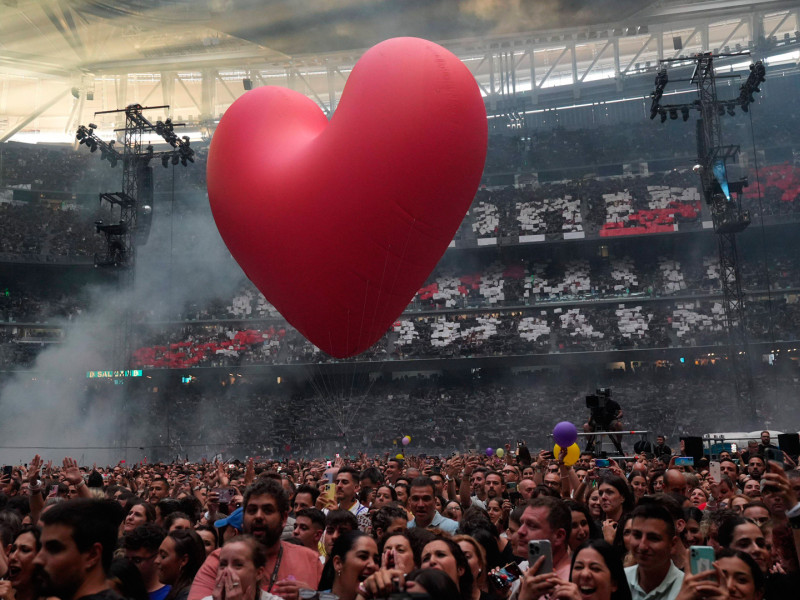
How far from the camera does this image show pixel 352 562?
4.16 metres

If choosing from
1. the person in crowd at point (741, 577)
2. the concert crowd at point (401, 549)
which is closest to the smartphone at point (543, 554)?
the concert crowd at point (401, 549)

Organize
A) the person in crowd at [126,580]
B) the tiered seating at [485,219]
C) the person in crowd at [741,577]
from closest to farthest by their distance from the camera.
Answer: the person in crowd at [741,577]
the person in crowd at [126,580]
the tiered seating at [485,219]

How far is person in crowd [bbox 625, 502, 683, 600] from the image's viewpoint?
409 centimetres

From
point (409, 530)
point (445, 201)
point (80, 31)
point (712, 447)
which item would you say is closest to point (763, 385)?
point (712, 447)

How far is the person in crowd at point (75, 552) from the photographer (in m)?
3.25

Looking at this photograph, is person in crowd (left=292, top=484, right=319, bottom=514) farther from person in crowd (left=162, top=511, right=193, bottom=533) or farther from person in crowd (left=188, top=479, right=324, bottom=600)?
person in crowd (left=188, top=479, right=324, bottom=600)

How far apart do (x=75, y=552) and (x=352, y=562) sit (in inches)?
61.0

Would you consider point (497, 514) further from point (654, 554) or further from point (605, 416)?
point (605, 416)

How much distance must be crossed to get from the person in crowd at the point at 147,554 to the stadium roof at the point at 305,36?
3436cm

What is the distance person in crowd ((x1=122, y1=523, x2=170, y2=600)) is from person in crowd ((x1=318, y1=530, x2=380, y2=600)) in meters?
1.14

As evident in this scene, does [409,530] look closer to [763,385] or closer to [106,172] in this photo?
[763,385]

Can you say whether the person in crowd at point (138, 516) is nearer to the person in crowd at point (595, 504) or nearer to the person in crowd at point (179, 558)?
the person in crowd at point (179, 558)

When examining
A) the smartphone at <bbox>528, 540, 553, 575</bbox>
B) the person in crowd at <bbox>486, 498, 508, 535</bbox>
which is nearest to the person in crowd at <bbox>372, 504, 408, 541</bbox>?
the person in crowd at <bbox>486, 498, 508, 535</bbox>

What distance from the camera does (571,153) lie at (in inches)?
1679
